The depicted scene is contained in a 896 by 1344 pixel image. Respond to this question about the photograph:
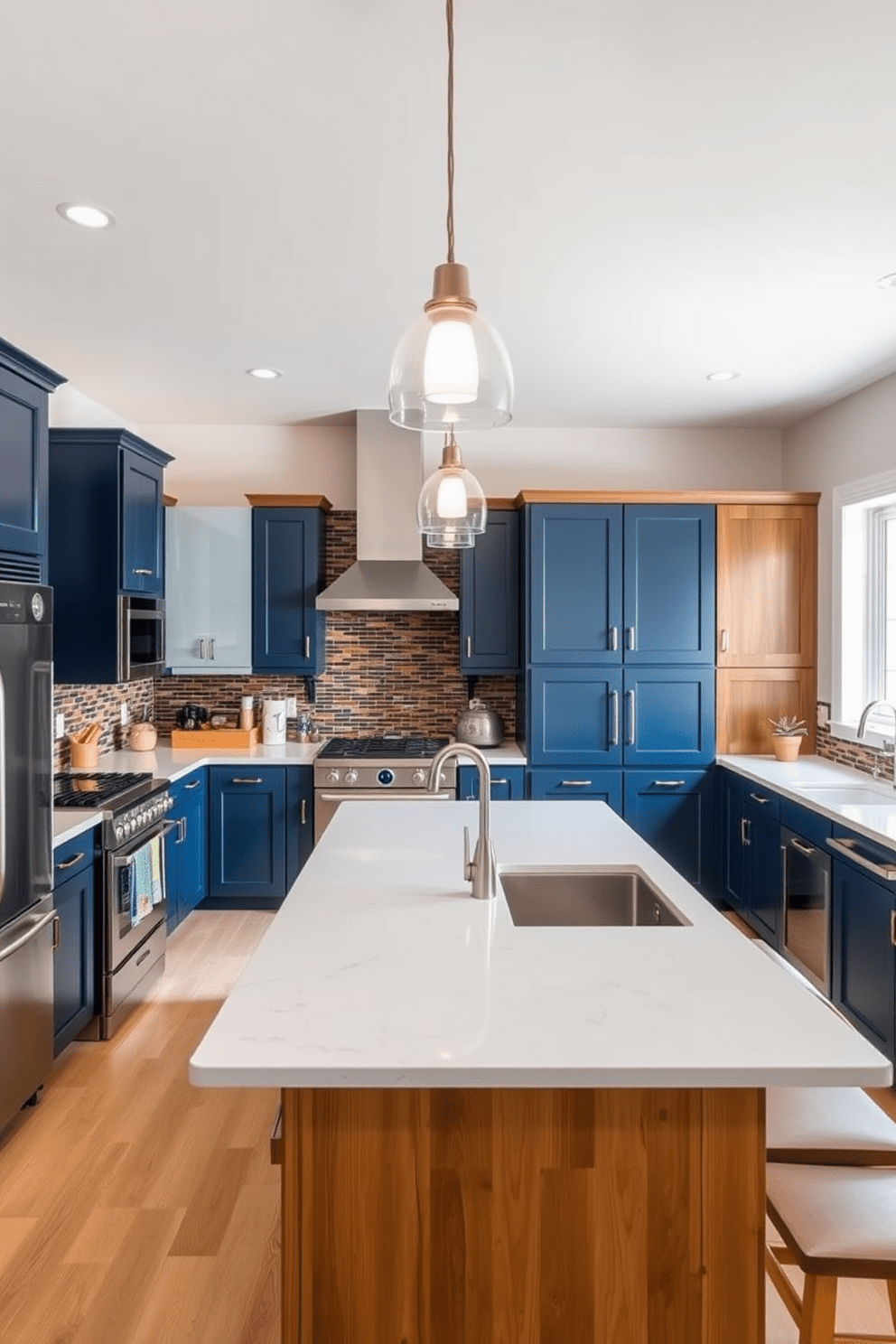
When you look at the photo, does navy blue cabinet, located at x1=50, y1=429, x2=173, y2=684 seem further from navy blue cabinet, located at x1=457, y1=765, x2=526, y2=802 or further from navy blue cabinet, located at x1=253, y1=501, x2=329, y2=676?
navy blue cabinet, located at x1=457, y1=765, x2=526, y2=802

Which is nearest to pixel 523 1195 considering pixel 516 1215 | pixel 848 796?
pixel 516 1215

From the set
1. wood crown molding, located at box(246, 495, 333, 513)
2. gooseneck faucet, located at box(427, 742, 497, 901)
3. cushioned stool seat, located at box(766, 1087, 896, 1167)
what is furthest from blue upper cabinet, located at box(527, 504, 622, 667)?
cushioned stool seat, located at box(766, 1087, 896, 1167)

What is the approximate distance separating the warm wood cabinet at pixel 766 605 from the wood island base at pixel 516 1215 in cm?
363

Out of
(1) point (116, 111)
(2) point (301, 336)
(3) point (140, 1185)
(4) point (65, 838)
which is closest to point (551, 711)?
(2) point (301, 336)

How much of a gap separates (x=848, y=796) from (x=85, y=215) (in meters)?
3.49

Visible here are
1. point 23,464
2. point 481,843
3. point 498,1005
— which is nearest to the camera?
point 498,1005

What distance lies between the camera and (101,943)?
10.5 ft

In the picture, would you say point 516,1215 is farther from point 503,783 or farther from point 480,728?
point 480,728

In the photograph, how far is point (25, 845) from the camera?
2.53 meters

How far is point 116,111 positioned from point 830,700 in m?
4.07

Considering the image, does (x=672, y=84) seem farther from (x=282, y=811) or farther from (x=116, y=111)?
(x=282, y=811)

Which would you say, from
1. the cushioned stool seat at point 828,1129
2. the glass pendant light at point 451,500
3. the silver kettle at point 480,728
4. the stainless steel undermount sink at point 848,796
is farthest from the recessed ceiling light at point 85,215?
the stainless steel undermount sink at point 848,796

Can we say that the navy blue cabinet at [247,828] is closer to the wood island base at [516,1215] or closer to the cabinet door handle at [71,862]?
the cabinet door handle at [71,862]

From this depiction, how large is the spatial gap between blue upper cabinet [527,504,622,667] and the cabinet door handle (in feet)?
8.52
